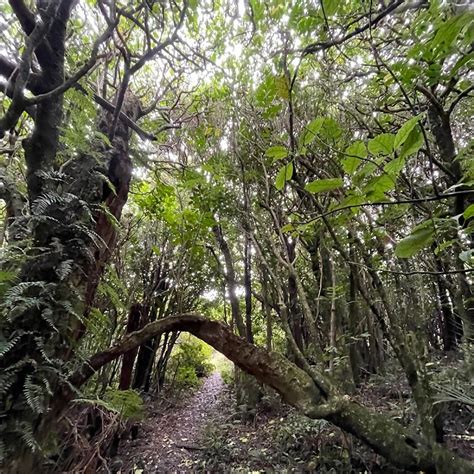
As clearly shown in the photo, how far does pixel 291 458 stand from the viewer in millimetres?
A: 3105

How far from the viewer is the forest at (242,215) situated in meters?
1.40

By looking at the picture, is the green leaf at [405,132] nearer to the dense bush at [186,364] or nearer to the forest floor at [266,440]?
the forest floor at [266,440]

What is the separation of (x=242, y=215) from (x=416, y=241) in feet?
11.5

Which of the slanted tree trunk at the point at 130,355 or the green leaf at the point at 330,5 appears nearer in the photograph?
the green leaf at the point at 330,5

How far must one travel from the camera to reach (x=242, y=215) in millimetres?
4129

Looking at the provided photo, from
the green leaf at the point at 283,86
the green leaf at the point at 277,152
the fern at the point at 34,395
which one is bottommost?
the fern at the point at 34,395

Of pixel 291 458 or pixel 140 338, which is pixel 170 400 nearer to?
pixel 291 458

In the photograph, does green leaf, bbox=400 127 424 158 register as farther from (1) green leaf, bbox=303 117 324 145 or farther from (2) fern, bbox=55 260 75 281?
(2) fern, bbox=55 260 75 281

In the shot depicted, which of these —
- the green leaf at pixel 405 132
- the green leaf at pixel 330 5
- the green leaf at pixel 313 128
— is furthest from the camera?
the green leaf at pixel 330 5

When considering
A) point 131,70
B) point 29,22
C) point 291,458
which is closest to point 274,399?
point 291,458

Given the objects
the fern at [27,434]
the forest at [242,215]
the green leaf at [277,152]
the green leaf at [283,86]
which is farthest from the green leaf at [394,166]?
the fern at [27,434]

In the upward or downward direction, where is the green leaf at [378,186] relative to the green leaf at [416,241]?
upward

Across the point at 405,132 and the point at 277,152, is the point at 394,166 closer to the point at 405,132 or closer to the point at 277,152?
the point at 405,132

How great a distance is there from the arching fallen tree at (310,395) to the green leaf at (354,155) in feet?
6.10
